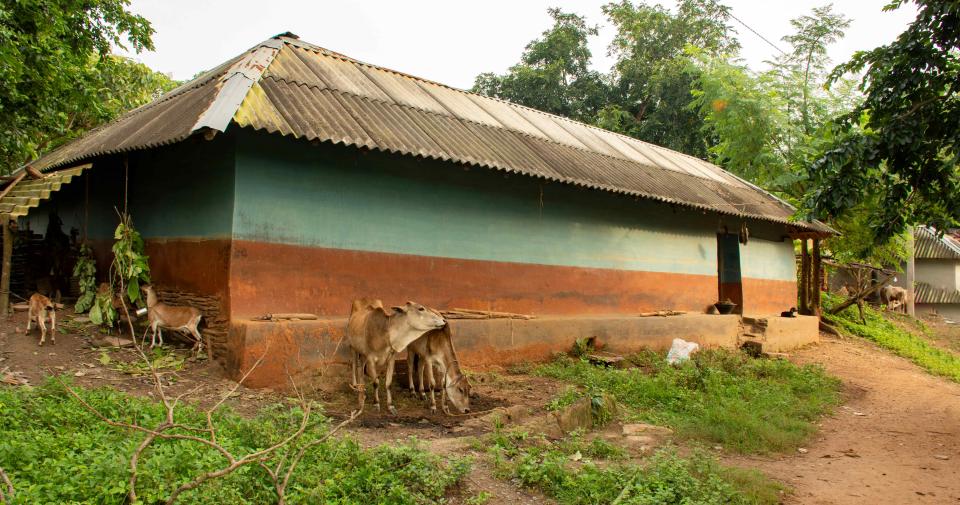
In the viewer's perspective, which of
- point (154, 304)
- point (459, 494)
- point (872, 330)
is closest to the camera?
point (459, 494)

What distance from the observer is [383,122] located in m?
8.82

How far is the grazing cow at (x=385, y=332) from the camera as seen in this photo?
23.1ft

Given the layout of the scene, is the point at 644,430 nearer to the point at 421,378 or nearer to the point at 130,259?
the point at 421,378

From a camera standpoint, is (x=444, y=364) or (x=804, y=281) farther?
(x=804, y=281)

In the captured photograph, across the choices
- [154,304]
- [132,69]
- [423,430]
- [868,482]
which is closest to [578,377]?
[423,430]

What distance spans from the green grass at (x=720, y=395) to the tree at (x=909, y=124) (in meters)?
2.64

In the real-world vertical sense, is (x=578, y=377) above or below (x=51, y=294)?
below

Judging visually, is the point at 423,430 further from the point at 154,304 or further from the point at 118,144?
the point at 118,144

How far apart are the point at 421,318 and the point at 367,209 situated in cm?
220

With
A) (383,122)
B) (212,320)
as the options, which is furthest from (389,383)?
(383,122)

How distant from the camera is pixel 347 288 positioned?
8.35 metres

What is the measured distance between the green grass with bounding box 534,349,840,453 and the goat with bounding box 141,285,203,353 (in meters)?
4.35

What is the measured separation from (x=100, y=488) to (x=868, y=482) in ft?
20.4

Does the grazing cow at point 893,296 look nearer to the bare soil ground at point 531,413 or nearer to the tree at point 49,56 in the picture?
the bare soil ground at point 531,413
